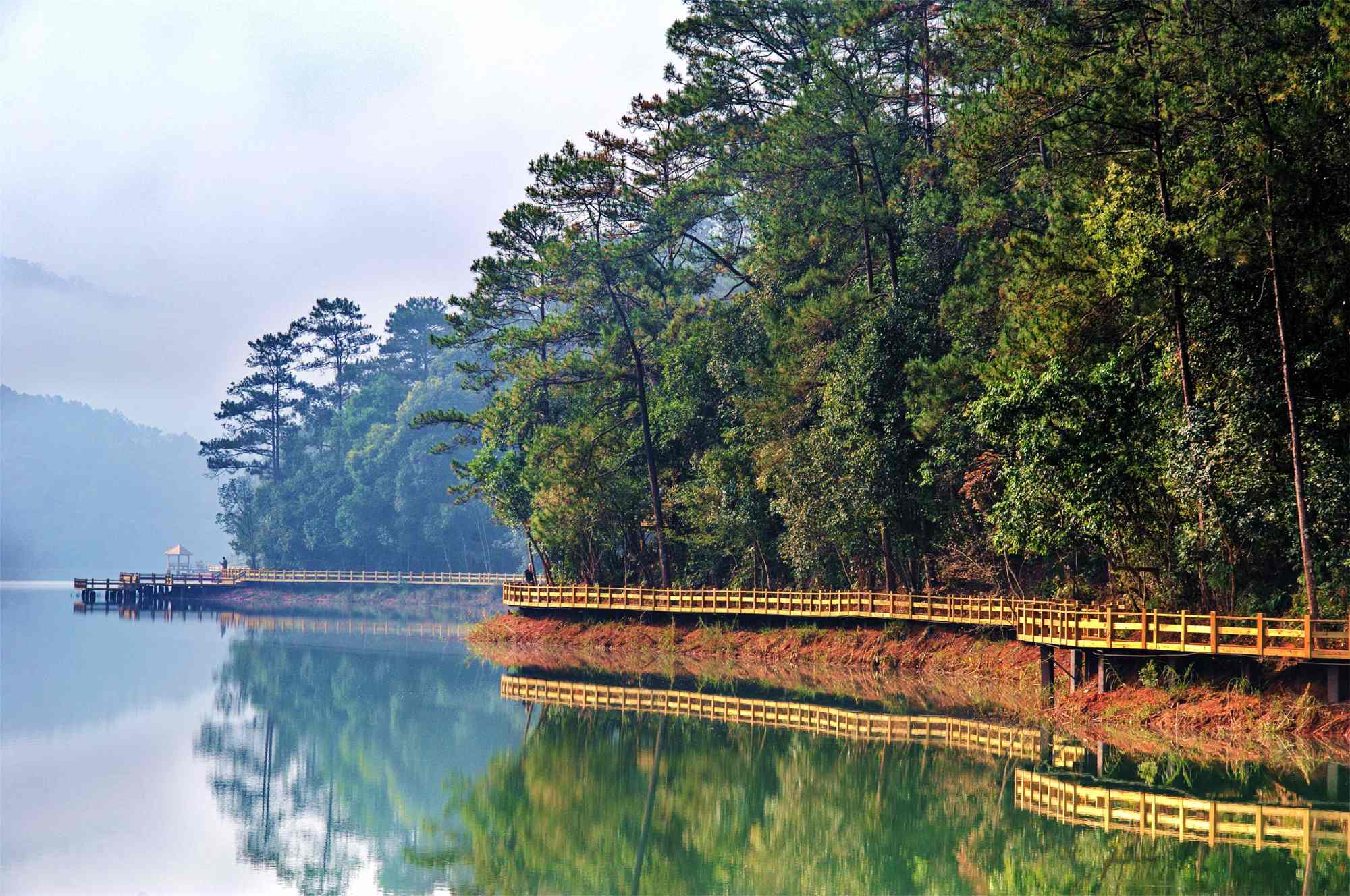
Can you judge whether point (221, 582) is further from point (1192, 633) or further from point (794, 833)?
point (794, 833)

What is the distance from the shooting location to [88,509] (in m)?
181

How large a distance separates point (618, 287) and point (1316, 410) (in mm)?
34393

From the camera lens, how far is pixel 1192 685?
2588 cm

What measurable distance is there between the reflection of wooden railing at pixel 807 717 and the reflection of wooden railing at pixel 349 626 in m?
27.0

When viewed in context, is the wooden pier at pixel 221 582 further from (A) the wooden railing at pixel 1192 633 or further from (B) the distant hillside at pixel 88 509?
(B) the distant hillside at pixel 88 509

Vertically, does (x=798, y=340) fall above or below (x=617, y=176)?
below

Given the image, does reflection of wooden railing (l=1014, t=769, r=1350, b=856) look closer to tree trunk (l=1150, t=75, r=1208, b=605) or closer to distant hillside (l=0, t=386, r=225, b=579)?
tree trunk (l=1150, t=75, r=1208, b=605)

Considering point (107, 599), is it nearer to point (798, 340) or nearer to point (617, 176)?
point (617, 176)

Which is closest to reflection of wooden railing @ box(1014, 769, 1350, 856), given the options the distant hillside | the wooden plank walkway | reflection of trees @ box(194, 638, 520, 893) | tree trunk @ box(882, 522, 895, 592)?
reflection of trees @ box(194, 638, 520, 893)

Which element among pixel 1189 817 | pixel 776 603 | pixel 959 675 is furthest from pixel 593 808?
pixel 776 603

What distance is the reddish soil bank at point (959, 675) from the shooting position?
23.9 m

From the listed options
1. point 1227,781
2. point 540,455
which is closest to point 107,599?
point 540,455

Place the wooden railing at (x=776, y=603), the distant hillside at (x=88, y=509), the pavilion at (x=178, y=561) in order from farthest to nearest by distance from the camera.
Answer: the distant hillside at (x=88, y=509) < the pavilion at (x=178, y=561) < the wooden railing at (x=776, y=603)

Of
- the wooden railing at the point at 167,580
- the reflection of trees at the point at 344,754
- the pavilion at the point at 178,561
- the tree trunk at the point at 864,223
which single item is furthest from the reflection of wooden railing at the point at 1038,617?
the pavilion at the point at 178,561
